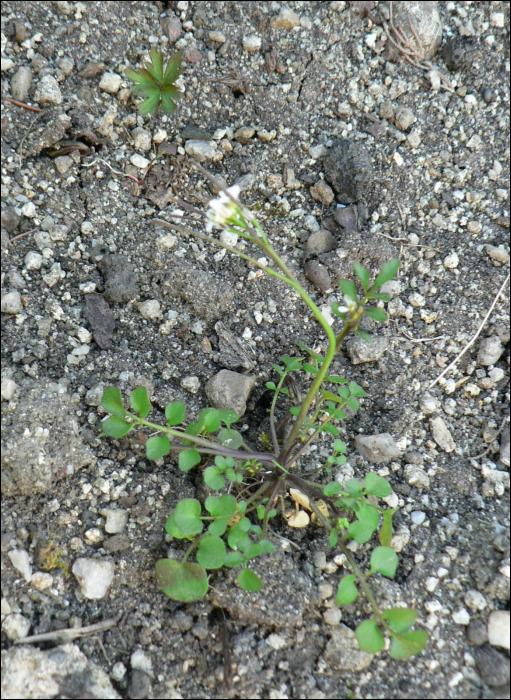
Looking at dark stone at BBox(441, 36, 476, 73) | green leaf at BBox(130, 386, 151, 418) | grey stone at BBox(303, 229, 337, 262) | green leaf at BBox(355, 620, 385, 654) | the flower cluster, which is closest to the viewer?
the flower cluster

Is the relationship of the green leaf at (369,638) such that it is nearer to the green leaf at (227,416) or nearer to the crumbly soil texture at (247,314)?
the crumbly soil texture at (247,314)

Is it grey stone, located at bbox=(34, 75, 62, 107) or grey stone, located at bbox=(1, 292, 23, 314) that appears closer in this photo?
grey stone, located at bbox=(1, 292, 23, 314)

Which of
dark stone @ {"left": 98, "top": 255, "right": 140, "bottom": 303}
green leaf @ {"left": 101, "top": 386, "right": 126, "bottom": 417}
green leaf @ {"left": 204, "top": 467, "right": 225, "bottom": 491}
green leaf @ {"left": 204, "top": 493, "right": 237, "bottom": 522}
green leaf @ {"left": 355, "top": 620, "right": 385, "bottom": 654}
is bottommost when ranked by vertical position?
green leaf @ {"left": 355, "top": 620, "right": 385, "bottom": 654}

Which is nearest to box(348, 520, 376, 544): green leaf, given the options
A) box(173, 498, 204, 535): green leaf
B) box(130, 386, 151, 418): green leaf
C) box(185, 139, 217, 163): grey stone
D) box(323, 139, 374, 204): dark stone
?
box(173, 498, 204, 535): green leaf

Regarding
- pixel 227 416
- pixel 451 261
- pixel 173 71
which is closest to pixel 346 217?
pixel 451 261

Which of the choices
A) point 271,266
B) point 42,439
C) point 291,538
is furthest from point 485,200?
point 42,439

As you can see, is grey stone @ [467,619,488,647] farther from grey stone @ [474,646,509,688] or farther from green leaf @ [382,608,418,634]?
green leaf @ [382,608,418,634]

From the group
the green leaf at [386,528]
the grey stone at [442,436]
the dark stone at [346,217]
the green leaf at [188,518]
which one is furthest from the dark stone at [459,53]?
the green leaf at [188,518]
